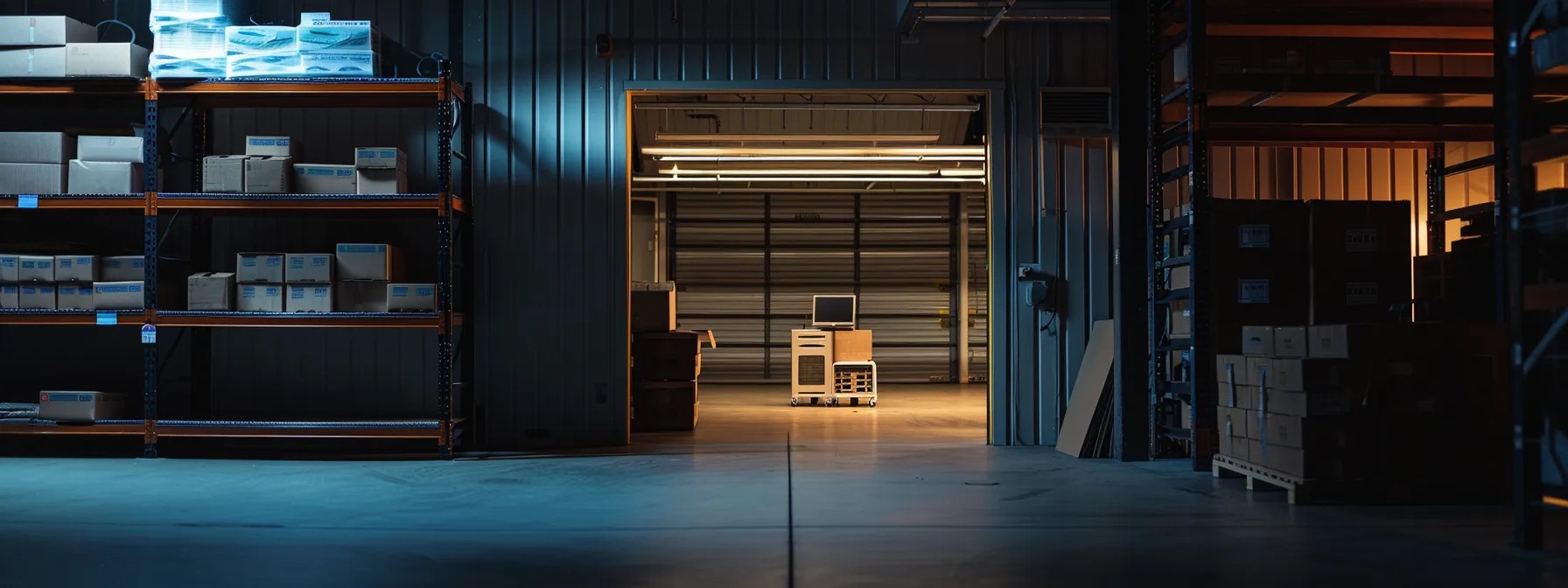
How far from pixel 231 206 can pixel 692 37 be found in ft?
11.7

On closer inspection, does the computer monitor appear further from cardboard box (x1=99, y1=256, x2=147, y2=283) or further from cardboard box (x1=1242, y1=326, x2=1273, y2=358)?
cardboard box (x1=99, y1=256, x2=147, y2=283)

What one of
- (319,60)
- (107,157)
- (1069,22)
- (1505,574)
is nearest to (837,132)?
(1069,22)

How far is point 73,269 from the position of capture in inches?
300

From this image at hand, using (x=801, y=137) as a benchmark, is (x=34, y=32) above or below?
below

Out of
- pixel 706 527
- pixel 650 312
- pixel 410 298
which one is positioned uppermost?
pixel 410 298

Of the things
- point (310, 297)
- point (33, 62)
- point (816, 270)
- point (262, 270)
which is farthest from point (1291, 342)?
point (816, 270)

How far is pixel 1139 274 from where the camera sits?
7762 millimetres

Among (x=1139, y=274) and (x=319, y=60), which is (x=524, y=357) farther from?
(x=1139, y=274)

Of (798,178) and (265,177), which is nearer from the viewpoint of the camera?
(265,177)

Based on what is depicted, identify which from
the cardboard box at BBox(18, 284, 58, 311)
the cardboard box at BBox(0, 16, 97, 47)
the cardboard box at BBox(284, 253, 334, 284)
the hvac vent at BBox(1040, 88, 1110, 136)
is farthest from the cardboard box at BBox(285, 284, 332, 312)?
the hvac vent at BBox(1040, 88, 1110, 136)

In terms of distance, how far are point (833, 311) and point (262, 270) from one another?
7690 mm

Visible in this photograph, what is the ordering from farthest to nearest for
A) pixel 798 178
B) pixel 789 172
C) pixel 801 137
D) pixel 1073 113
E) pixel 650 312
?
pixel 798 178 < pixel 789 172 < pixel 801 137 < pixel 650 312 < pixel 1073 113

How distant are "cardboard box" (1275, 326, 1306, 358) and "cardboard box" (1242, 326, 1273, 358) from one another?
0.07 meters

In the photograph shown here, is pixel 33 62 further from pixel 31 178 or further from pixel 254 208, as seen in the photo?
pixel 254 208
